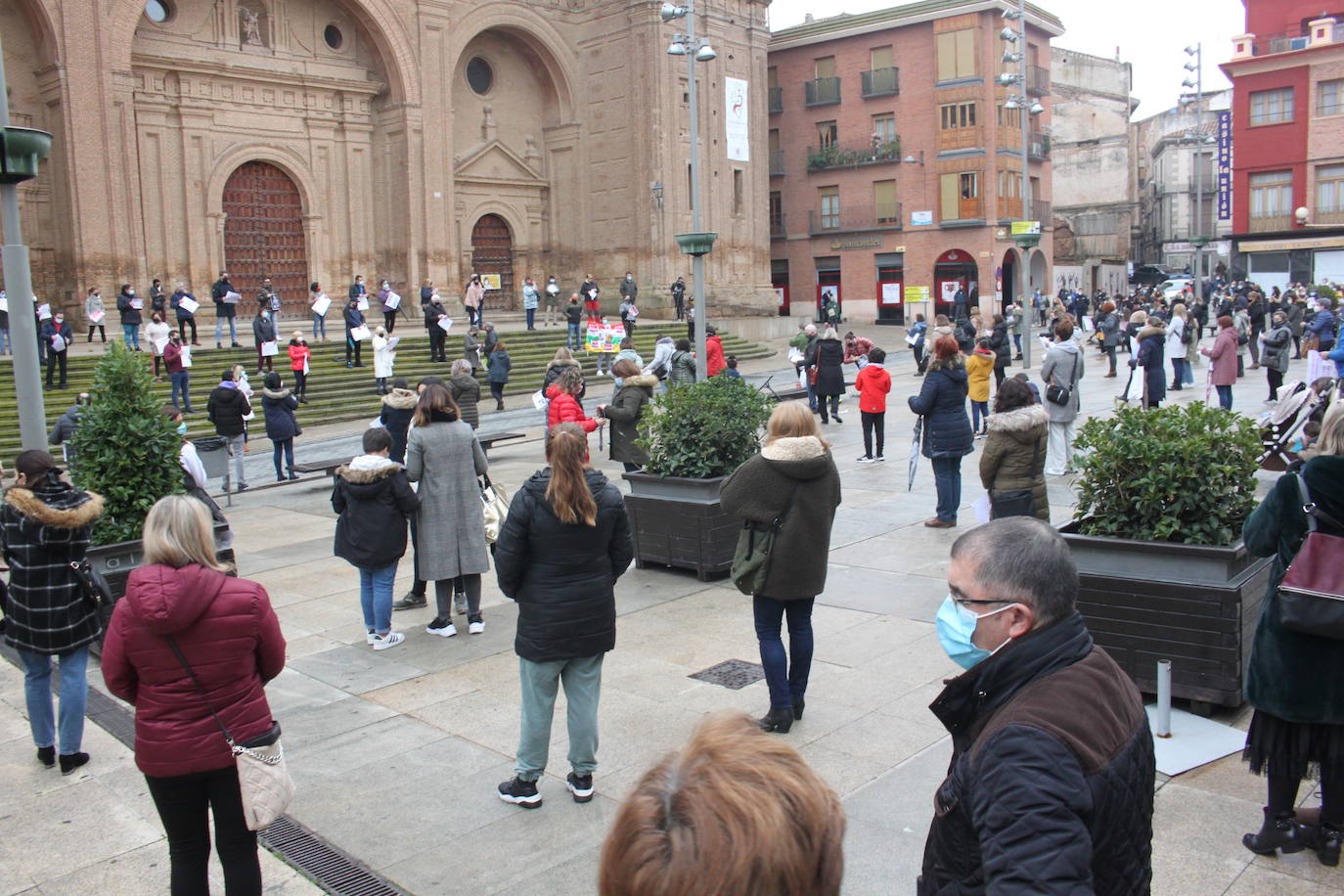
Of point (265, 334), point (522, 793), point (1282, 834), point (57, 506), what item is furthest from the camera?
point (265, 334)

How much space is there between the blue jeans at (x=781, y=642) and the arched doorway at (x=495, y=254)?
108 ft

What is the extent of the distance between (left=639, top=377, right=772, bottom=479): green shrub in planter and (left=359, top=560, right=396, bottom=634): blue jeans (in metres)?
2.65

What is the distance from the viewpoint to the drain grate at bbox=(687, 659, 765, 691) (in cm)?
680

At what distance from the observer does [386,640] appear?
7.95m

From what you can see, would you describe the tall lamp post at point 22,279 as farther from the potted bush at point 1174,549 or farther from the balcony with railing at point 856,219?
the balcony with railing at point 856,219

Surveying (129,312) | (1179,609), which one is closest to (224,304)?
(129,312)

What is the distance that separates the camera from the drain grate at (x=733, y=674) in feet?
22.3

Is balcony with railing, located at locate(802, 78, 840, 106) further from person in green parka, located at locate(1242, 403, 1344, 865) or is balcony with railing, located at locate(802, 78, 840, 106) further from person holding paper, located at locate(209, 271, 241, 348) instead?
person in green parka, located at locate(1242, 403, 1344, 865)

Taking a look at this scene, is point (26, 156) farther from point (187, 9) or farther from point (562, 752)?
point (187, 9)

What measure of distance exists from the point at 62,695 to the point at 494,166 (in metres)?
33.2

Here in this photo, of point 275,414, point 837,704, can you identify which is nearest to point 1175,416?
point 837,704

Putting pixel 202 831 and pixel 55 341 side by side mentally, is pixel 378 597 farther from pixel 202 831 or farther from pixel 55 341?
pixel 55 341

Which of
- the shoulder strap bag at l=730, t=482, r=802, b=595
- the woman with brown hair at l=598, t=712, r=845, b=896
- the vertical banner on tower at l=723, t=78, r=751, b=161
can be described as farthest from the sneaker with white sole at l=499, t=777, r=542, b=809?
the vertical banner on tower at l=723, t=78, r=751, b=161

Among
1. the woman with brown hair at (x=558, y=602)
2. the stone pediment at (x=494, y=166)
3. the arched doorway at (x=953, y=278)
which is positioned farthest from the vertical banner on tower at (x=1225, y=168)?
the woman with brown hair at (x=558, y=602)
